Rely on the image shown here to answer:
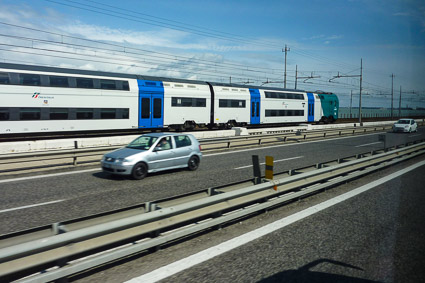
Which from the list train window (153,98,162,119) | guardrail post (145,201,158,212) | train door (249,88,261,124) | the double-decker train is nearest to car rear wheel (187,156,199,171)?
guardrail post (145,201,158,212)

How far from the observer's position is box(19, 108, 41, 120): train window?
750 inches

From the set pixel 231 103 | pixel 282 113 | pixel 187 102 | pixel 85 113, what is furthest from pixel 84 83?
pixel 282 113

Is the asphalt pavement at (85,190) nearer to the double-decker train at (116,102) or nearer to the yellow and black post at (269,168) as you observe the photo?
the yellow and black post at (269,168)

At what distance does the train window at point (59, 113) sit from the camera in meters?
20.3

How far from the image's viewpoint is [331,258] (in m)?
5.08

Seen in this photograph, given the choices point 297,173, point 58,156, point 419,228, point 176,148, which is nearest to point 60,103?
point 58,156

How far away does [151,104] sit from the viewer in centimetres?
2525

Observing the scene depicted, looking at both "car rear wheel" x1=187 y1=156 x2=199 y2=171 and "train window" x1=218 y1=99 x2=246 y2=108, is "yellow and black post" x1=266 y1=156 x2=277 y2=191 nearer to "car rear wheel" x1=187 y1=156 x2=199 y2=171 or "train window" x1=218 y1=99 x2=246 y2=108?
"car rear wheel" x1=187 y1=156 x2=199 y2=171

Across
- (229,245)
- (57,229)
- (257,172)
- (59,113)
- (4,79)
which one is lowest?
(229,245)

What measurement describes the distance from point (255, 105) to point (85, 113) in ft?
58.7

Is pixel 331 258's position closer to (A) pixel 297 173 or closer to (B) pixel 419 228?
(B) pixel 419 228

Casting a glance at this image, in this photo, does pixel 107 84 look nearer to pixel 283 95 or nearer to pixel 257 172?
pixel 257 172

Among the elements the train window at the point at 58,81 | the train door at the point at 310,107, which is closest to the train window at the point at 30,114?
the train window at the point at 58,81

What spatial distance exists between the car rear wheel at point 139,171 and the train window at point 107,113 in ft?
41.2
